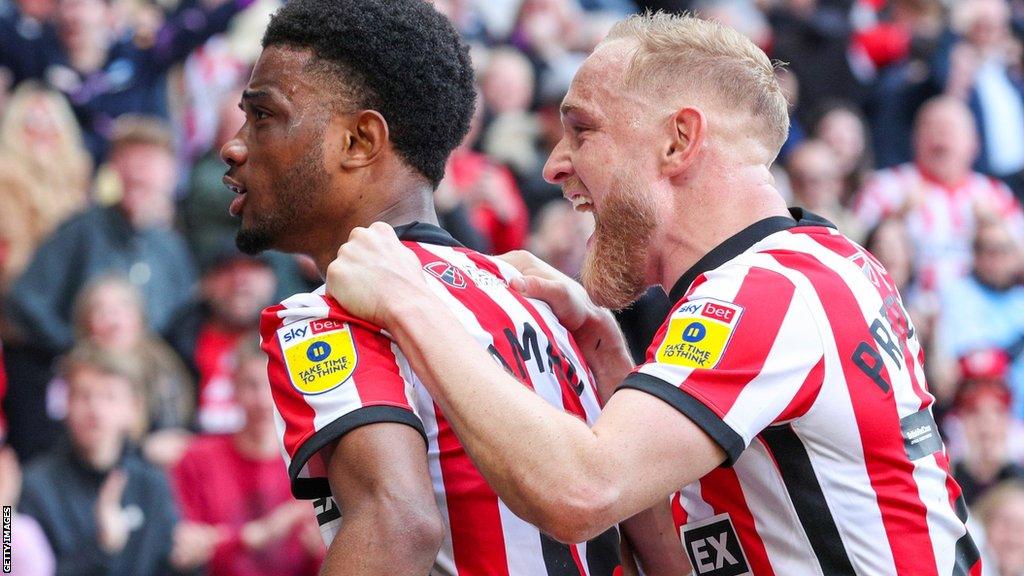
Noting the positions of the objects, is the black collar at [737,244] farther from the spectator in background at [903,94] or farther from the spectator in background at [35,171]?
the spectator in background at [903,94]

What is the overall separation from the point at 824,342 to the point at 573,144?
0.86 m

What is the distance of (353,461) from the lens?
262 cm

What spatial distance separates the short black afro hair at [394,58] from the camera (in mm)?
3107

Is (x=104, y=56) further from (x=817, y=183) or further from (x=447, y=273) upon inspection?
(x=447, y=273)

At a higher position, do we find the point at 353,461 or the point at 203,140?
the point at 353,461

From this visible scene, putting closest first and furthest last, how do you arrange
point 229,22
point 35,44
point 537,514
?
1. point 537,514
2. point 35,44
3. point 229,22

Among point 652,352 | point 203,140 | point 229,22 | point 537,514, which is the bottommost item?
point 203,140

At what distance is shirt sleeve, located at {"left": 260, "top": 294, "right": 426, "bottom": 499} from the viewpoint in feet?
8.70

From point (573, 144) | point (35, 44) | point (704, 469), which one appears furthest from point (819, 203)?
point (704, 469)

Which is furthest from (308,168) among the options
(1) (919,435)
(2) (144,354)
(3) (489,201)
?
(3) (489,201)

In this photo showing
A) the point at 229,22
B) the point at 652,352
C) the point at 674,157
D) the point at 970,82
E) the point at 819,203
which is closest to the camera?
the point at 652,352

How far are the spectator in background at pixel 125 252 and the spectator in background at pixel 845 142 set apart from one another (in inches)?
195

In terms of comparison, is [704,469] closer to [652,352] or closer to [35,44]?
→ [652,352]

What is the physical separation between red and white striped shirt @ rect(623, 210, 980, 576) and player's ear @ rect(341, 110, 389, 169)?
2.71ft
